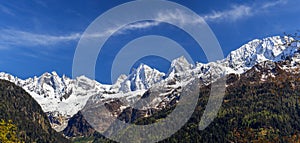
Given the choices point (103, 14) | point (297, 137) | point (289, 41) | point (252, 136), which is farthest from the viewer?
point (103, 14)

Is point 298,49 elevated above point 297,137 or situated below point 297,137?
above

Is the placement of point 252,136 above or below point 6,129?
below

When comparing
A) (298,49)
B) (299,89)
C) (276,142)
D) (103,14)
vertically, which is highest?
(103,14)

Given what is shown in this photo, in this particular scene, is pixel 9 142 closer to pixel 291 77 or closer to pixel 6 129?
pixel 6 129

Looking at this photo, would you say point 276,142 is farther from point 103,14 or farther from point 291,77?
point 103,14

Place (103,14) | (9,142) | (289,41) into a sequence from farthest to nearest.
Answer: (103,14) < (9,142) < (289,41)

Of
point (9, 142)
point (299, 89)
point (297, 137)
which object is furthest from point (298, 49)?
point (9, 142)

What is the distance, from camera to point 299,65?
16.1 meters

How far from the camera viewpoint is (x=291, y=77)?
16281 millimetres

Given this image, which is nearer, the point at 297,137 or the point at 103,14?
the point at 297,137

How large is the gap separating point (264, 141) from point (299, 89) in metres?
2.87

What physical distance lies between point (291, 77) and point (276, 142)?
331cm

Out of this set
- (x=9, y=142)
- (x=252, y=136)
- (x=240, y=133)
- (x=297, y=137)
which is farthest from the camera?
(x=9, y=142)

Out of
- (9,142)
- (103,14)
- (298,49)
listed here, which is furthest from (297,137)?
(103,14)
